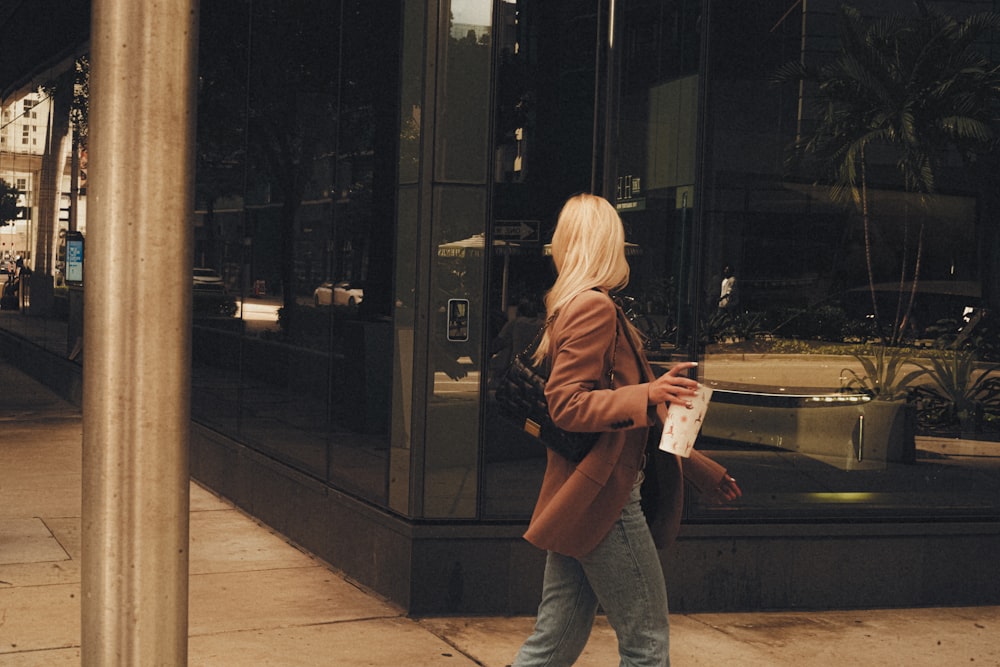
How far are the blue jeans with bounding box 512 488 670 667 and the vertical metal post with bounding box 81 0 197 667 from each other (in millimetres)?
1266

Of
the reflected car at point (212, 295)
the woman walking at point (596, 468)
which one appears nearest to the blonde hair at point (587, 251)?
the woman walking at point (596, 468)

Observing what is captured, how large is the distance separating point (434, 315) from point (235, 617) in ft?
5.73

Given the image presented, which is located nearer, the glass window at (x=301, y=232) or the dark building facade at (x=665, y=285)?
the dark building facade at (x=665, y=285)

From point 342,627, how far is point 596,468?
8.65ft

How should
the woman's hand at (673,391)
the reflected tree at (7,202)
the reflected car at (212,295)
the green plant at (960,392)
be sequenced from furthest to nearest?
1. the reflected tree at (7,202)
2. the reflected car at (212,295)
3. the green plant at (960,392)
4. the woman's hand at (673,391)

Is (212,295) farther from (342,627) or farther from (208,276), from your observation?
(342,627)

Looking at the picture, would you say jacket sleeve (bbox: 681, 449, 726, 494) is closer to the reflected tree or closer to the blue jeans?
the blue jeans

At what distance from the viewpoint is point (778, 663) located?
561cm

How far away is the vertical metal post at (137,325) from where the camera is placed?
2883 mm

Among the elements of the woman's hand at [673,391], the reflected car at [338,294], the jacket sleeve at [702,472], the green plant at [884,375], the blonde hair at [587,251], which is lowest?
the jacket sleeve at [702,472]

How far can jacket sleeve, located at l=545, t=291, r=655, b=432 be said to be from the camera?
365 cm

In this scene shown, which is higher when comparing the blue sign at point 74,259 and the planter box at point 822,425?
the blue sign at point 74,259

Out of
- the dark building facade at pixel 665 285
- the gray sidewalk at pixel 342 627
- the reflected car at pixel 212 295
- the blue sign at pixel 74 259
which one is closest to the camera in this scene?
the gray sidewalk at pixel 342 627

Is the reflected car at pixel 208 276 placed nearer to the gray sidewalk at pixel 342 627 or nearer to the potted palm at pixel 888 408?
the gray sidewalk at pixel 342 627
